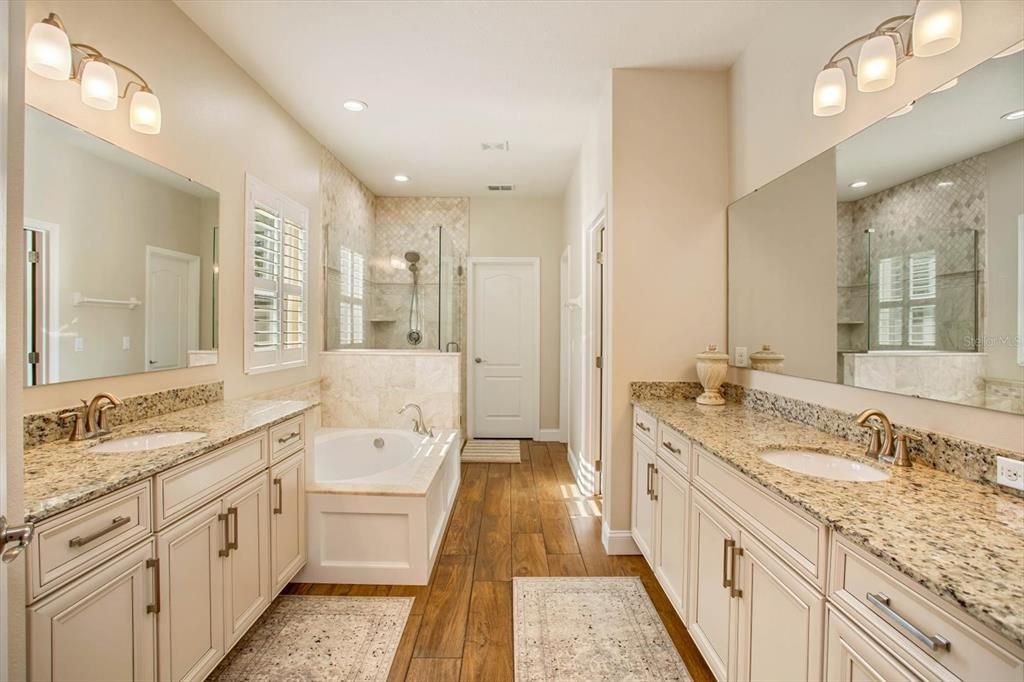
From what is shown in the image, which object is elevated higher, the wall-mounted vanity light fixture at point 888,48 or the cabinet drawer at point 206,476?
the wall-mounted vanity light fixture at point 888,48

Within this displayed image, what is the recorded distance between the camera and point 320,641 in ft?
6.37

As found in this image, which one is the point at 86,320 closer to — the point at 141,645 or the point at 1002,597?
the point at 141,645

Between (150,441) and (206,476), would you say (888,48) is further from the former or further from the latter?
(150,441)

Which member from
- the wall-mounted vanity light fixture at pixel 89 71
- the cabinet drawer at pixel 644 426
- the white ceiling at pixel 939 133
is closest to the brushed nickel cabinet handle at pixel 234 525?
the wall-mounted vanity light fixture at pixel 89 71

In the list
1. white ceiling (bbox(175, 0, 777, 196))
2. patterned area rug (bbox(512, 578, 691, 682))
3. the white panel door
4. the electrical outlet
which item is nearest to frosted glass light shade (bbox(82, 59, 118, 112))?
the white panel door

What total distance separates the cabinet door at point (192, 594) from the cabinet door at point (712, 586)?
5.55ft

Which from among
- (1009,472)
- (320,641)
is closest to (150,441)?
(320,641)

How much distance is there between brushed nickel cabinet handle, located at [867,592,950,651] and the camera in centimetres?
77

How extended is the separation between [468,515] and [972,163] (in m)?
3.04

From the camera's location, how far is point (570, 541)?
2871 mm

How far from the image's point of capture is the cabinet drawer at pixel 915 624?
2.31ft

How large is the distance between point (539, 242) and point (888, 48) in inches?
159

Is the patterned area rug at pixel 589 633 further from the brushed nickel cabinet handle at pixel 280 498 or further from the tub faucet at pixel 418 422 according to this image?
the tub faucet at pixel 418 422

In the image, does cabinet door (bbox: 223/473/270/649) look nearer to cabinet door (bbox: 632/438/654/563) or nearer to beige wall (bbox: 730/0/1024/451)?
cabinet door (bbox: 632/438/654/563)
